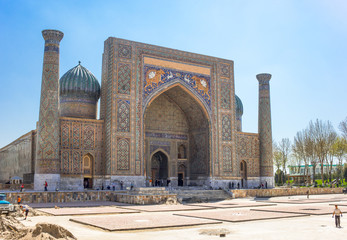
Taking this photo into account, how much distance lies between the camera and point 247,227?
272 inches

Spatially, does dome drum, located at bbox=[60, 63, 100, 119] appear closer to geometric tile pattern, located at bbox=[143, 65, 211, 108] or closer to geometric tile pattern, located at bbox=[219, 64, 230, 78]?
geometric tile pattern, located at bbox=[143, 65, 211, 108]

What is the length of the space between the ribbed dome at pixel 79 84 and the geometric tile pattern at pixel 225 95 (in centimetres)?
582

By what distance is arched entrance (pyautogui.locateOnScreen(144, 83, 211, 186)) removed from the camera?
59.8 feet

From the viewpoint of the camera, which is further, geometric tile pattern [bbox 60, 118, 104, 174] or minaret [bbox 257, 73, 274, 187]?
minaret [bbox 257, 73, 274, 187]

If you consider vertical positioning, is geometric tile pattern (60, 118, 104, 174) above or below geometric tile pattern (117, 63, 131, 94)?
below

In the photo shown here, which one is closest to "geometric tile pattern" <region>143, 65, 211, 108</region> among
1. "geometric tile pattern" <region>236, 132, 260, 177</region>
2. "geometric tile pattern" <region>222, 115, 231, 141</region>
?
"geometric tile pattern" <region>222, 115, 231, 141</region>

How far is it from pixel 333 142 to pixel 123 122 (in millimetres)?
13657

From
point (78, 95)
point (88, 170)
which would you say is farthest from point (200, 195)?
point (78, 95)

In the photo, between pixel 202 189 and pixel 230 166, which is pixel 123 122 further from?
pixel 230 166

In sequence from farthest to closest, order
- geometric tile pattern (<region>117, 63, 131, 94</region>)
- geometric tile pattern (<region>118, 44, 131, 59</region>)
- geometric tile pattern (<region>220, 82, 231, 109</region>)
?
geometric tile pattern (<region>220, 82, 231, 109</region>) → geometric tile pattern (<region>118, 44, 131, 59</region>) → geometric tile pattern (<region>117, 63, 131, 94</region>)

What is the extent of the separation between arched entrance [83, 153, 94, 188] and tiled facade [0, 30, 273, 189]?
0.04m

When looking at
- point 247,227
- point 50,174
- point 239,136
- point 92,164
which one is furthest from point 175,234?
point 239,136

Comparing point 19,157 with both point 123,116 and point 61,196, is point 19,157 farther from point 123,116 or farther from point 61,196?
point 61,196

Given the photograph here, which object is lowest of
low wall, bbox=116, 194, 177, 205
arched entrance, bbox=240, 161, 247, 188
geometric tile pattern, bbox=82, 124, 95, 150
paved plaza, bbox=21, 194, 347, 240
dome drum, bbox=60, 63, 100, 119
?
low wall, bbox=116, 194, 177, 205
